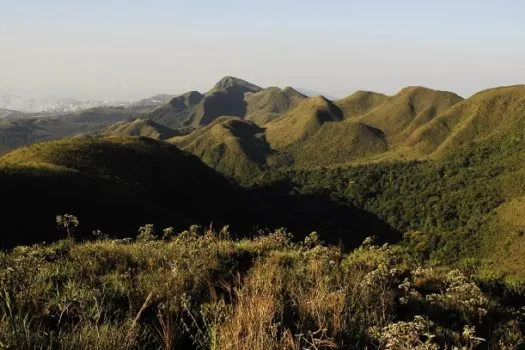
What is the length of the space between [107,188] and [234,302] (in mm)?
54464

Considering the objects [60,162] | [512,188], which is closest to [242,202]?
[60,162]

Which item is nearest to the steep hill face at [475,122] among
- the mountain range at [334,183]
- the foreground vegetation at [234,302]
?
the mountain range at [334,183]

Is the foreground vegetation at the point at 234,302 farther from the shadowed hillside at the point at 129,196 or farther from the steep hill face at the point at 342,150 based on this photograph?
the steep hill face at the point at 342,150

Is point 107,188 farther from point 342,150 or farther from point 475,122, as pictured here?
point 475,122

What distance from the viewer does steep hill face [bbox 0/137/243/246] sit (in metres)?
44.8

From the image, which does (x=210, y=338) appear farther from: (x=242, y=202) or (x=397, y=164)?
(x=397, y=164)

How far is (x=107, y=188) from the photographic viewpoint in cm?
5775

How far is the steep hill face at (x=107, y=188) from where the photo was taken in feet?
147

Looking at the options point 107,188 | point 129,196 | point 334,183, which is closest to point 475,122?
point 334,183

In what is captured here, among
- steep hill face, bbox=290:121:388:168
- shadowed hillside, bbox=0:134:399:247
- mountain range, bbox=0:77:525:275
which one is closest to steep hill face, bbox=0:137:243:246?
shadowed hillside, bbox=0:134:399:247

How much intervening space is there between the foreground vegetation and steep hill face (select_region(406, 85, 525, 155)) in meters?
153

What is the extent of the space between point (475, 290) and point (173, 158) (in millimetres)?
88237

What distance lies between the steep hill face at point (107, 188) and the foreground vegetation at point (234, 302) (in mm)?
31393

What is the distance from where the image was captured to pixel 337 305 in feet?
19.3
